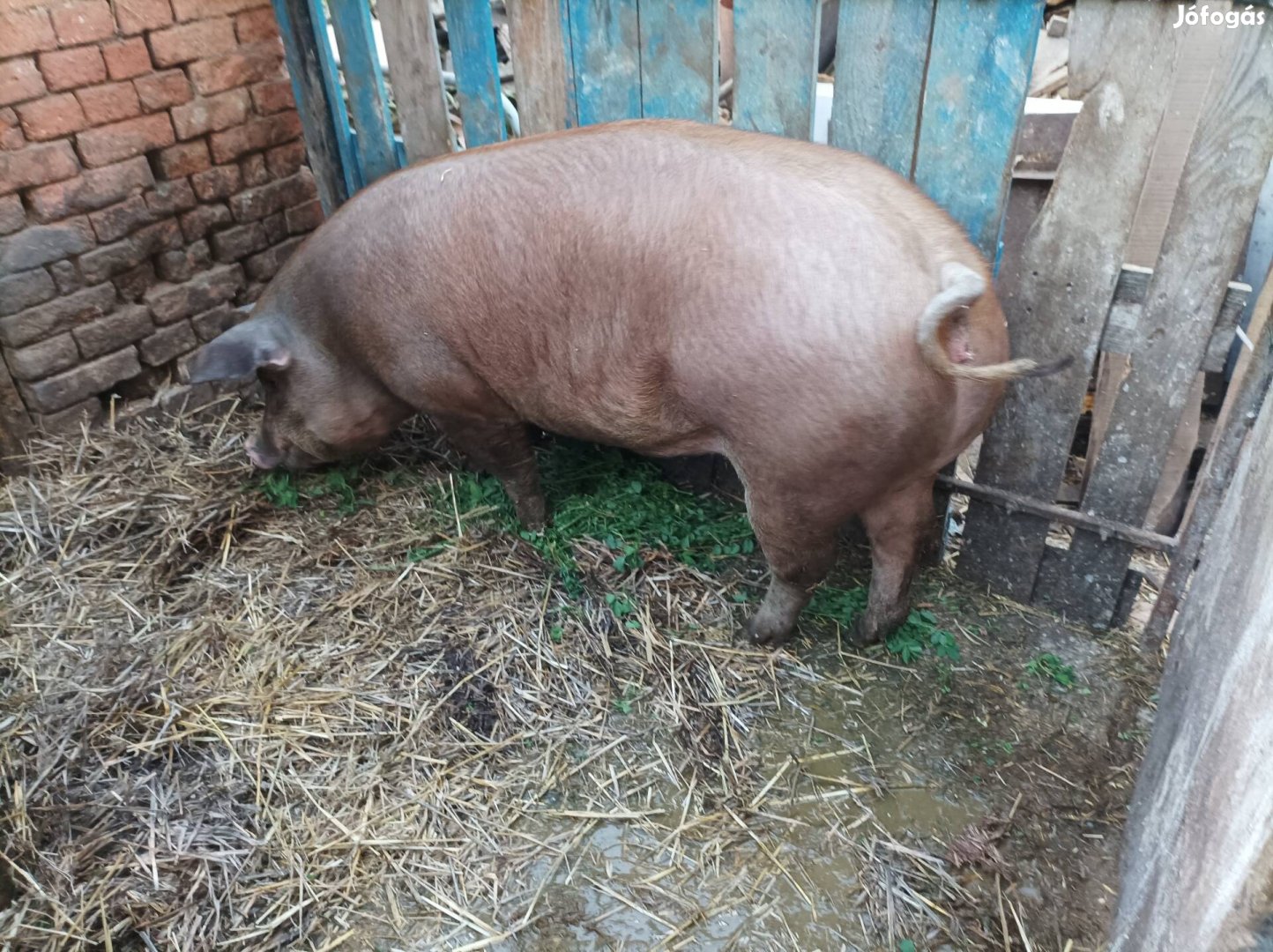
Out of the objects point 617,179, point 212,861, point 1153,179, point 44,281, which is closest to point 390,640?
point 212,861

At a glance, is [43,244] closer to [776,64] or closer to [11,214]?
[11,214]

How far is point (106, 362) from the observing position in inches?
145

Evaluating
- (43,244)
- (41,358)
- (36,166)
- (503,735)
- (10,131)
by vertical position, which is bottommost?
(503,735)

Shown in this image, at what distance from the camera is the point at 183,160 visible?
143 inches

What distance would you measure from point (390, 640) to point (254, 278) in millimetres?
1881

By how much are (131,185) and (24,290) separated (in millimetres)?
522

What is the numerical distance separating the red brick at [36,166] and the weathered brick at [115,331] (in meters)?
0.54

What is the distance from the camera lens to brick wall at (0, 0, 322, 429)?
3.19 m

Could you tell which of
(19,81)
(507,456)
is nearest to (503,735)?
(507,456)

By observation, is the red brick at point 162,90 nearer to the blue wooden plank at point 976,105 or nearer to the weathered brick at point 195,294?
the weathered brick at point 195,294

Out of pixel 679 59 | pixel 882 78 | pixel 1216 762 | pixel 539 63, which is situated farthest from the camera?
pixel 539 63

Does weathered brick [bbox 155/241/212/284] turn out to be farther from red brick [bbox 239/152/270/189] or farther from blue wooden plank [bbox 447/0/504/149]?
blue wooden plank [bbox 447/0/504/149]

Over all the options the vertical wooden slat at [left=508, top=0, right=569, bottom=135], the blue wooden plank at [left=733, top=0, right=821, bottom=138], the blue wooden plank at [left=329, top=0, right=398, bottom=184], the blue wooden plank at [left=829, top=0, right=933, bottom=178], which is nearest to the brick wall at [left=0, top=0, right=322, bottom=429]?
the blue wooden plank at [left=329, top=0, right=398, bottom=184]

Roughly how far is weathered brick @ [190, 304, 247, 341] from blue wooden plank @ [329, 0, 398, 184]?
790 millimetres
